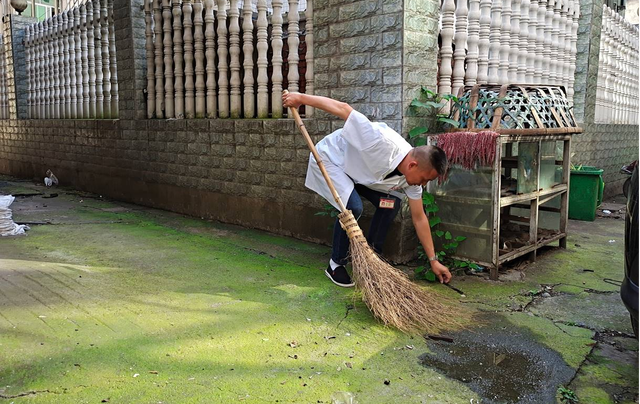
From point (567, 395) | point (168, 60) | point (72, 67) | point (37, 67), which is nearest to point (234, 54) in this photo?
point (168, 60)

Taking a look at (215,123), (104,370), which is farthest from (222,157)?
(104,370)

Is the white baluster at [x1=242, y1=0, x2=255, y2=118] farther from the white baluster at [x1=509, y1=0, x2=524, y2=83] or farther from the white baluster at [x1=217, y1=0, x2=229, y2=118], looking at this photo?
the white baluster at [x1=509, y1=0, x2=524, y2=83]

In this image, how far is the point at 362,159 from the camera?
12.7 ft

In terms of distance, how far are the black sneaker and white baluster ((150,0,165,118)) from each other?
444 cm

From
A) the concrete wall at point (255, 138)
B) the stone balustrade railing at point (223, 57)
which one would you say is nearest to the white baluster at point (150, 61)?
the stone balustrade railing at point (223, 57)

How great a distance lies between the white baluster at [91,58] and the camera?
8.91 meters

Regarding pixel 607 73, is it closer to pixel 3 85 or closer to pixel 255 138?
pixel 255 138

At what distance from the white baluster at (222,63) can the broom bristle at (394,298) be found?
334cm

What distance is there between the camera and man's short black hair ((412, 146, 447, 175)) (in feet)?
11.6

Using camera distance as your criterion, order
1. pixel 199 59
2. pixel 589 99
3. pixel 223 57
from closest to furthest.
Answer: pixel 223 57 < pixel 199 59 < pixel 589 99

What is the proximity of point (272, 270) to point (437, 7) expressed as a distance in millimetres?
2807

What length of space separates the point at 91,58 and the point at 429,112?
6917mm

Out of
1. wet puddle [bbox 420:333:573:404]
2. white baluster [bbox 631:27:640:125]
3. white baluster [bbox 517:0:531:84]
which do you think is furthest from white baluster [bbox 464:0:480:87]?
white baluster [bbox 631:27:640:125]

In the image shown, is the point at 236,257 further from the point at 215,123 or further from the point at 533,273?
the point at 533,273
